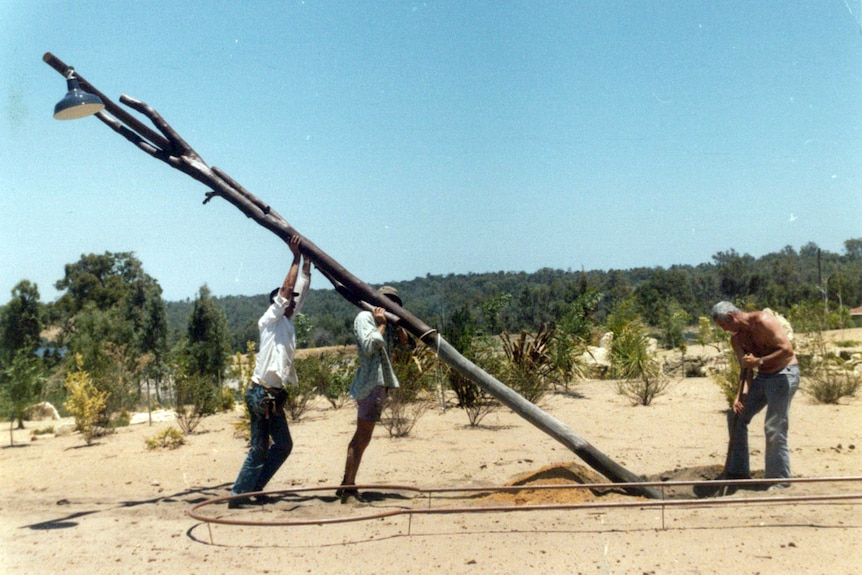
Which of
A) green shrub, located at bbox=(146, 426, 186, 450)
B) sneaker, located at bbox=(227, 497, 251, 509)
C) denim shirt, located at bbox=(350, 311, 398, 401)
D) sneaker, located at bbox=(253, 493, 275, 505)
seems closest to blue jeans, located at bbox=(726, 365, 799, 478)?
denim shirt, located at bbox=(350, 311, 398, 401)

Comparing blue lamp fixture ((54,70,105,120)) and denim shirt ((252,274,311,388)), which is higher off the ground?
blue lamp fixture ((54,70,105,120))

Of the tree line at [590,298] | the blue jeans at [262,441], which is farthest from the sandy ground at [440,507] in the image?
the tree line at [590,298]

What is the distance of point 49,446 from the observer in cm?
1002

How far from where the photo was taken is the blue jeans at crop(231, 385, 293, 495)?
5.93 meters

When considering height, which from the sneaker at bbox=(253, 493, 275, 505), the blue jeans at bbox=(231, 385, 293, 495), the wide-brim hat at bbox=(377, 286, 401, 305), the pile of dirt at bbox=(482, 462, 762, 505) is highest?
the wide-brim hat at bbox=(377, 286, 401, 305)

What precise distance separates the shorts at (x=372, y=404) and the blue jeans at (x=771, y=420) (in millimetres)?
3045

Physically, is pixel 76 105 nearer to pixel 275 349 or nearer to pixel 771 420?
pixel 275 349

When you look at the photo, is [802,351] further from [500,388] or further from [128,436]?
[128,436]

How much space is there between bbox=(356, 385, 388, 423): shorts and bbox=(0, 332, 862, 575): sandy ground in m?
0.72

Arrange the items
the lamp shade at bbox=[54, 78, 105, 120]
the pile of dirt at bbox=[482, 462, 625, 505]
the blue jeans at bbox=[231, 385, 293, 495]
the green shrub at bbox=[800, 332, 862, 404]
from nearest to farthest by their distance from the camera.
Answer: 1. the lamp shade at bbox=[54, 78, 105, 120]
2. the pile of dirt at bbox=[482, 462, 625, 505]
3. the blue jeans at bbox=[231, 385, 293, 495]
4. the green shrub at bbox=[800, 332, 862, 404]

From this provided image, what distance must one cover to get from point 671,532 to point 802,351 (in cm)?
903

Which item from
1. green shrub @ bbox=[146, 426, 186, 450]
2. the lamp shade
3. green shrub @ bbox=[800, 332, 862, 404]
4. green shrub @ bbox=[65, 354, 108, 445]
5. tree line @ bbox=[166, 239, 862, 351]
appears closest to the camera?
the lamp shade

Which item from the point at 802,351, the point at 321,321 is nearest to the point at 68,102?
the point at 802,351

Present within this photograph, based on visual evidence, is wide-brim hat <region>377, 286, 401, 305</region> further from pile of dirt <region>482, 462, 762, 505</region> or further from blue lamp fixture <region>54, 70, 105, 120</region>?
blue lamp fixture <region>54, 70, 105, 120</region>
